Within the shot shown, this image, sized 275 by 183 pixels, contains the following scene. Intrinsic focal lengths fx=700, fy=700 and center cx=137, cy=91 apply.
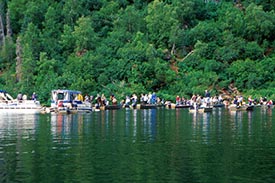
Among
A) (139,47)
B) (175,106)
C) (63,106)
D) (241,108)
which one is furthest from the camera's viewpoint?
(139,47)

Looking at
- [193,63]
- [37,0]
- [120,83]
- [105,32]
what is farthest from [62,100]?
[37,0]

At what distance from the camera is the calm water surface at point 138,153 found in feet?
80.0

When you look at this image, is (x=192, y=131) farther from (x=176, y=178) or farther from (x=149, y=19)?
(x=149, y=19)

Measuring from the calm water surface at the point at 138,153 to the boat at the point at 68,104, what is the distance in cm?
1964

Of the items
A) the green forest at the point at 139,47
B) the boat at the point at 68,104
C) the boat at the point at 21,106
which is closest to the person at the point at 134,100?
the green forest at the point at 139,47

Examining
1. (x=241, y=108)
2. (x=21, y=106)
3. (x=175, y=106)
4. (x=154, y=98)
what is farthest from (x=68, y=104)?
(x=241, y=108)

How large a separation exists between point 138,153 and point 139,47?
57510 mm

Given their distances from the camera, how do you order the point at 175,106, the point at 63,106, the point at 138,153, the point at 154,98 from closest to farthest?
the point at 138,153 → the point at 63,106 → the point at 175,106 → the point at 154,98

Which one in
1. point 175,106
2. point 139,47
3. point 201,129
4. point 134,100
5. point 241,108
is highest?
point 139,47

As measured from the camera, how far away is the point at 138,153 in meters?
29.8

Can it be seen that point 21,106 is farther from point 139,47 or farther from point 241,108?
point 139,47

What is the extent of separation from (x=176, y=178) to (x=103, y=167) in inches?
136

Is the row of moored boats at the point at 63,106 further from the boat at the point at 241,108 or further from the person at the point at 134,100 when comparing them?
the person at the point at 134,100

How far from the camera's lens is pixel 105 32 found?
99625 mm
